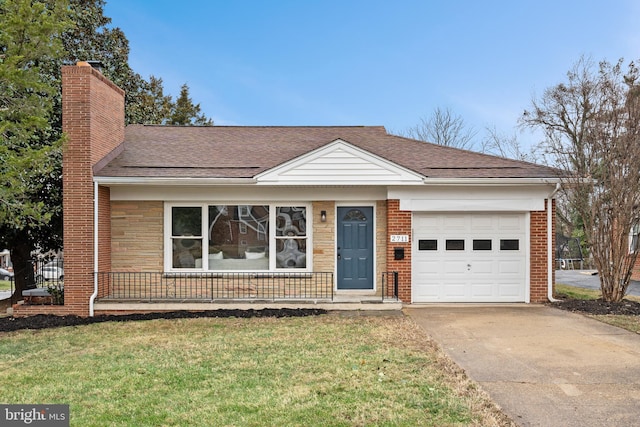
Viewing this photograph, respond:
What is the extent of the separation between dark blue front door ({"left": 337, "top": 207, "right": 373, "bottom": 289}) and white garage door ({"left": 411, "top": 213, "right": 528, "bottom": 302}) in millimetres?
1095

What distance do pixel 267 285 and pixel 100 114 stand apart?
18.1 ft

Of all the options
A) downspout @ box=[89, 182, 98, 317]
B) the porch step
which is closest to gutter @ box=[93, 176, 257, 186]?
downspout @ box=[89, 182, 98, 317]

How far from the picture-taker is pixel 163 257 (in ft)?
35.5

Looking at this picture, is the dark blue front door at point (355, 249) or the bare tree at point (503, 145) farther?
the bare tree at point (503, 145)

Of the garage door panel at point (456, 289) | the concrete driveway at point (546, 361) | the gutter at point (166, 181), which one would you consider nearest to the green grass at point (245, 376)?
the concrete driveway at point (546, 361)

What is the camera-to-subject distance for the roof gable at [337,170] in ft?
33.7

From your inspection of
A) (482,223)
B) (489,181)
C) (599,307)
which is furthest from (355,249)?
(599,307)

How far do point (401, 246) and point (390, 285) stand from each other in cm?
95

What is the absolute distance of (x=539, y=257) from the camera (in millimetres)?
10719

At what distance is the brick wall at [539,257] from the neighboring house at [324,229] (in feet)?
0.08

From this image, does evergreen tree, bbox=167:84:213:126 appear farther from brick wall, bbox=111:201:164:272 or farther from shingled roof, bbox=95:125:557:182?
brick wall, bbox=111:201:164:272

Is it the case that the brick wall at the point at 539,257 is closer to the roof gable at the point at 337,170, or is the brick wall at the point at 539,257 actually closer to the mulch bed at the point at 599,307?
the mulch bed at the point at 599,307

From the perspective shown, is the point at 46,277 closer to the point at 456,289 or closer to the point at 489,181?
the point at 456,289

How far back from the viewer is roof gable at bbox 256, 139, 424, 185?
10258 millimetres
